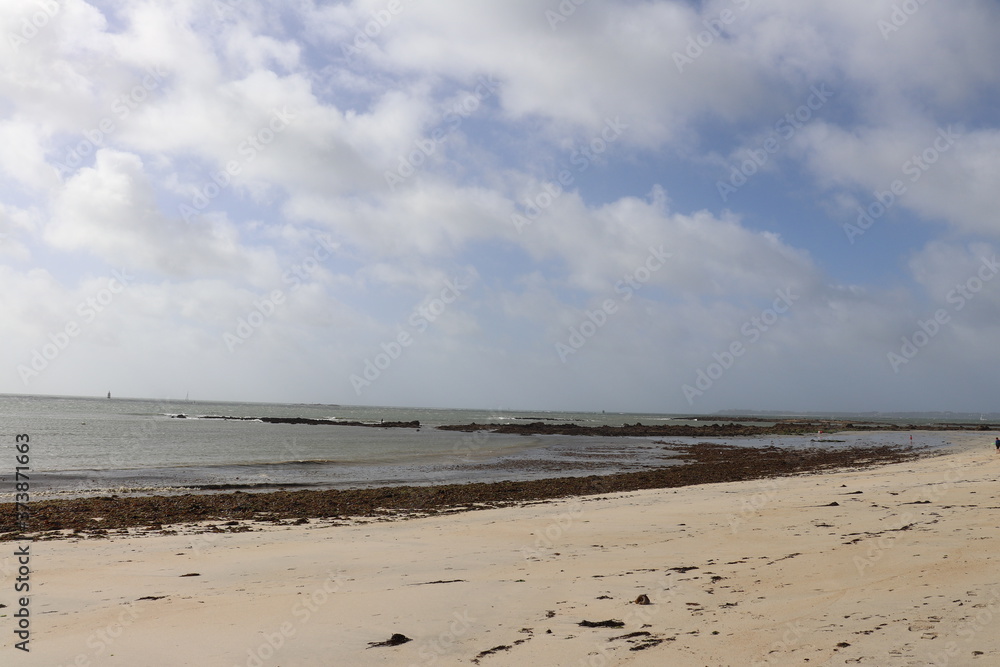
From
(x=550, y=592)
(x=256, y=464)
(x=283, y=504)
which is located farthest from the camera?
(x=256, y=464)

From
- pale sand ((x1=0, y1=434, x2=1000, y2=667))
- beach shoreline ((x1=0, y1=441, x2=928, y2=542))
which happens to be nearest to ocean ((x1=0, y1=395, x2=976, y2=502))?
beach shoreline ((x1=0, y1=441, x2=928, y2=542))

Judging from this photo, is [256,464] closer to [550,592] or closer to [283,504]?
[283,504]

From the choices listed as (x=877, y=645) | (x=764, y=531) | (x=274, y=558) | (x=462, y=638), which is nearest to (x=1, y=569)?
(x=274, y=558)

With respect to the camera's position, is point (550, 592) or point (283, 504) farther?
point (283, 504)

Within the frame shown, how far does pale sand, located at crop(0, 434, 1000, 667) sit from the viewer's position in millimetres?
6066

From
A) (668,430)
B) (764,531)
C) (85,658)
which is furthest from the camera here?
(668,430)

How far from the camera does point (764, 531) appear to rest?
1171cm

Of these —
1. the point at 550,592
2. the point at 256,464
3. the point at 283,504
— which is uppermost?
the point at 550,592

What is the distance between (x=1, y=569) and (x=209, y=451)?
3566 centimetres

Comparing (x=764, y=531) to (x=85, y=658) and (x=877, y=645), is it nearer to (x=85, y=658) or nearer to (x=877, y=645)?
(x=877, y=645)

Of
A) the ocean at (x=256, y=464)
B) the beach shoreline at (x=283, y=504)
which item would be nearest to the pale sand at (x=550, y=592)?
the beach shoreline at (x=283, y=504)

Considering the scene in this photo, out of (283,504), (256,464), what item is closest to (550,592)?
(283,504)

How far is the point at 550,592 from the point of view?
8234 mm

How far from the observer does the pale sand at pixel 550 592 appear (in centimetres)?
607
